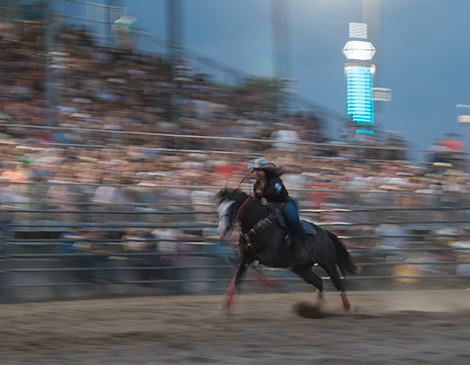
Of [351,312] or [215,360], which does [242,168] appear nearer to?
[351,312]

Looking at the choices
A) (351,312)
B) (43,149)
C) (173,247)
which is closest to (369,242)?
(351,312)

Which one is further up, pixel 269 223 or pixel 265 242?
pixel 269 223

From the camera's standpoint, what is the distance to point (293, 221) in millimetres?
7305

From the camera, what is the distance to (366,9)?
17.3m

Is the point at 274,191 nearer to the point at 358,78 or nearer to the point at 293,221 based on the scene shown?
the point at 293,221

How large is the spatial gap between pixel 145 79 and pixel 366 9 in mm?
7399

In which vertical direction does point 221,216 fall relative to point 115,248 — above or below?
above

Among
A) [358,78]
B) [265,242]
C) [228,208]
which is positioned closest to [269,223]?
[265,242]

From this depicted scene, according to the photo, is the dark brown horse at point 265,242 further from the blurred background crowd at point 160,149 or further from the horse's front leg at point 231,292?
the blurred background crowd at point 160,149

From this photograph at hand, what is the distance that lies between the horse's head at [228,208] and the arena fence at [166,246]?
1207mm

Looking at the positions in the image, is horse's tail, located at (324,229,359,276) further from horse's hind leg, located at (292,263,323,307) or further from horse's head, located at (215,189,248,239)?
horse's head, located at (215,189,248,239)

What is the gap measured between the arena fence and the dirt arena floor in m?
0.45

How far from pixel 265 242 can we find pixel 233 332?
4.50ft

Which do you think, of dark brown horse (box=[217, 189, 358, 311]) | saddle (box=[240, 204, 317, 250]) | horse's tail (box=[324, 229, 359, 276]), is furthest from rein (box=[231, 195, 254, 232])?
horse's tail (box=[324, 229, 359, 276])
